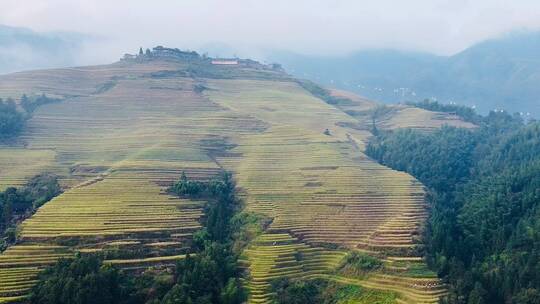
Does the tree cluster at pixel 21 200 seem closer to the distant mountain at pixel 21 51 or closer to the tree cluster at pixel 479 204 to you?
the tree cluster at pixel 479 204

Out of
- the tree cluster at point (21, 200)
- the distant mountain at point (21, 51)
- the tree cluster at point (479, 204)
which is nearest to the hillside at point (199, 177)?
the tree cluster at point (21, 200)

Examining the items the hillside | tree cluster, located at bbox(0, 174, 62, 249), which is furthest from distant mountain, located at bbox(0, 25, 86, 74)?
tree cluster, located at bbox(0, 174, 62, 249)

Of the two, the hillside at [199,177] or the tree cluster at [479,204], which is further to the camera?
the hillside at [199,177]

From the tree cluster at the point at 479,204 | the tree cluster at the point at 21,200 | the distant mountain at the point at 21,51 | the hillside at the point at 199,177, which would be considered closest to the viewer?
the tree cluster at the point at 479,204

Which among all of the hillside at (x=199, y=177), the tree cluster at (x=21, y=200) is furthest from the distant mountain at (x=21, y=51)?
the tree cluster at (x=21, y=200)

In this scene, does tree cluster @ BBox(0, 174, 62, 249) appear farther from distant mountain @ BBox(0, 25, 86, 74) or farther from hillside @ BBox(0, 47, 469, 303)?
distant mountain @ BBox(0, 25, 86, 74)

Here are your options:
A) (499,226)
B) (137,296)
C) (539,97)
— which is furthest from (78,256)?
A: (539,97)

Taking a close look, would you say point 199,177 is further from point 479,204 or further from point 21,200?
point 479,204

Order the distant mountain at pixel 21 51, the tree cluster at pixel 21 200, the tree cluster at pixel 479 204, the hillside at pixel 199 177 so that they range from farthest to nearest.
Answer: the distant mountain at pixel 21 51
the tree cluster at pixel 21 200
the hillside at pixel 199 177
the tree cluster at pixel 479 204
